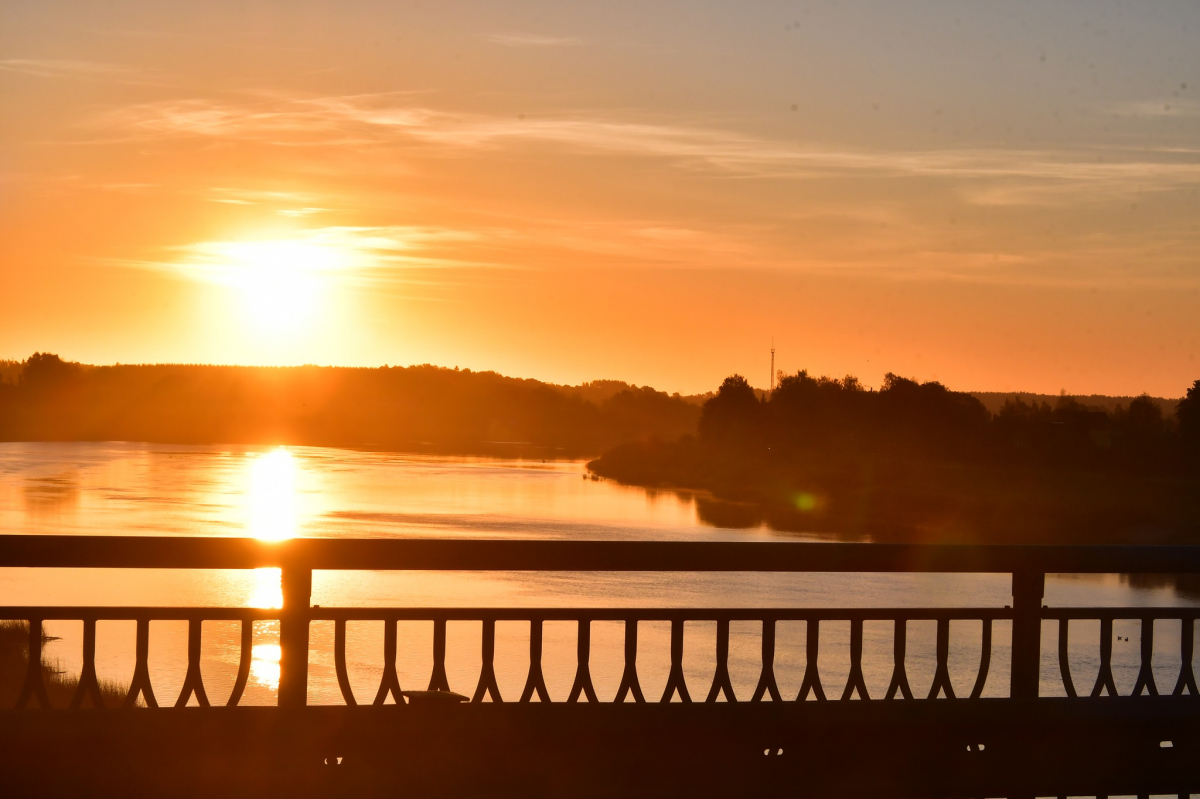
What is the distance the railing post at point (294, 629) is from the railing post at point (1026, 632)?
2.82m

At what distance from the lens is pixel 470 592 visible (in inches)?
1500

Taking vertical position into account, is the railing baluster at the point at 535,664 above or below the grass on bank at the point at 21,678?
above

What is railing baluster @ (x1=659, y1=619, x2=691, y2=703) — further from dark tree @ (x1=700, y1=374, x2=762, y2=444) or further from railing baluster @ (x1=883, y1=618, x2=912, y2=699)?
dark tree @ (x1=700, y1=374, x2=762, y2=444)

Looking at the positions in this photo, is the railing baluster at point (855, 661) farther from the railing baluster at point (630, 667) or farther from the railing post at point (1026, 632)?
the railing baluster at point (630, 667)

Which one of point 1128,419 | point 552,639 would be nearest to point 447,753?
point 552,639

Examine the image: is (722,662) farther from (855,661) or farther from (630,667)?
(855,661)

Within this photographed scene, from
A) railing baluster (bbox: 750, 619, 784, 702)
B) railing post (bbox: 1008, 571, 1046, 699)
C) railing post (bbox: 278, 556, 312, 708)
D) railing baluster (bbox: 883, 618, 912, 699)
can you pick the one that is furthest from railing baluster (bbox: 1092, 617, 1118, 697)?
railing post (bbox: 278, 556, 312, 708)

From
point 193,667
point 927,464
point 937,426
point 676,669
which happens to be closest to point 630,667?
point 676,669

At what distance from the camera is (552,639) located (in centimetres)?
3119

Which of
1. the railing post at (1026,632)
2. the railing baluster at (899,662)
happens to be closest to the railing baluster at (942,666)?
the railing baluster at (899,662)

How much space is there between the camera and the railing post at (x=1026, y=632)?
484cm

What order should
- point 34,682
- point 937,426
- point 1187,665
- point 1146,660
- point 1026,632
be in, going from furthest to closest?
point 937,426, point 1187,665, point 1146,660, point 1026,632, point 34,682

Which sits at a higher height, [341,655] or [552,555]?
[552,555]

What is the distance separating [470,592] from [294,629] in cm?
3438
